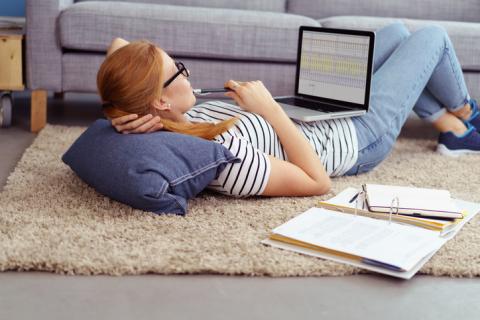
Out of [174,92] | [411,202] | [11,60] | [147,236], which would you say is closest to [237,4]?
[11,60]

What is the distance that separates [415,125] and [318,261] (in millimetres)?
1961

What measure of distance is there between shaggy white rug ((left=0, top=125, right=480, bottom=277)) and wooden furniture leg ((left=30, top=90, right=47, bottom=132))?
0.70 meters

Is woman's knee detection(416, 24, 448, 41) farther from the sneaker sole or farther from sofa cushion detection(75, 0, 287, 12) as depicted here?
sofa cushion detection(75, 0, 287, 12)

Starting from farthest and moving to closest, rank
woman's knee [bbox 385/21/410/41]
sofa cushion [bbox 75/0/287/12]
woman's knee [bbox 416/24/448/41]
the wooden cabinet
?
sofa cushion [bbox 75/0/287/12] < the wooden cabinet < woman's knee [bbox 385/21/410/41] < woman's knee [bbox 416/24/448/41]

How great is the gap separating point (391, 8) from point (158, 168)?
2.24 m

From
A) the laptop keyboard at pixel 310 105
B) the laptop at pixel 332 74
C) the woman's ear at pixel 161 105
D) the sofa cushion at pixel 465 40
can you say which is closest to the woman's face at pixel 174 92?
the woman's ear at pixel 161 105

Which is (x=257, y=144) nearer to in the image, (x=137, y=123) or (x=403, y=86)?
(x=137, y=123)

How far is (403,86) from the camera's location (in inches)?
86.0

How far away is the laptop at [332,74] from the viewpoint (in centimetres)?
209

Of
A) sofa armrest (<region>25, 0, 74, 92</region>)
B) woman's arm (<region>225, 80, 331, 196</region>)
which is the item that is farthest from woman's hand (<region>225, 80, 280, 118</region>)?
sofa armrest (<region>25, 0, 74, 92</region>)

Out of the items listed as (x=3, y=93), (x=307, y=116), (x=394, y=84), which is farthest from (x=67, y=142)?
(x=394, y=84)

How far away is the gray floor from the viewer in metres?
1.23

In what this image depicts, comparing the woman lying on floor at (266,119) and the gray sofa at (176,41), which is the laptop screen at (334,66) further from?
the gray sofa at (176,41)

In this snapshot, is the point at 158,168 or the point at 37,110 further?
the point at 37,110
